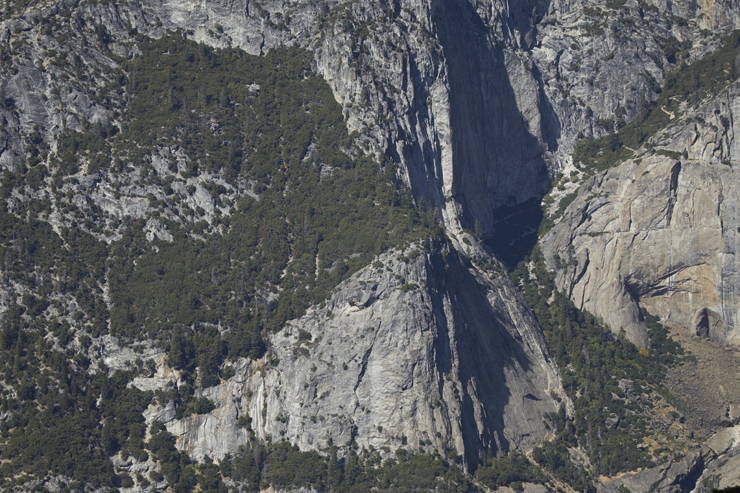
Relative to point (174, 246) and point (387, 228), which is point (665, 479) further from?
point (174, 246)

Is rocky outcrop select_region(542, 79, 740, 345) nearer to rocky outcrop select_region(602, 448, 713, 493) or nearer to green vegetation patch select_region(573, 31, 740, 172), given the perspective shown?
green vegetation patch select_region(573, 31, 740, 172)

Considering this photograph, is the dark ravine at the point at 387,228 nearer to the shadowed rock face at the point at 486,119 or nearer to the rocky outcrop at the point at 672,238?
the rocky outcrop at the point at 672,238

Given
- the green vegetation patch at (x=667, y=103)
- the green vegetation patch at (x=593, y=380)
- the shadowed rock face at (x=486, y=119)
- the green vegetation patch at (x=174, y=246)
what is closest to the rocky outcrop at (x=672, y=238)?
the green vegetation patch at (x=593, y=380)

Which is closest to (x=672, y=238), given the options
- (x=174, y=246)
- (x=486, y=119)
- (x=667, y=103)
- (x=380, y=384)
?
(x=667, y=103)

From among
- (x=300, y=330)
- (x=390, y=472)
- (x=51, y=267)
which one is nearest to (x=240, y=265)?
(x=300, y=330)

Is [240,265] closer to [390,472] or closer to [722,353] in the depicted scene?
[390,472]

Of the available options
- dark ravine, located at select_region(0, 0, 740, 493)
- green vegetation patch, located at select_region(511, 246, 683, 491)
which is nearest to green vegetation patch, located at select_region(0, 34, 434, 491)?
dark ravine, located at select_region(0, 0, 740, 493)
